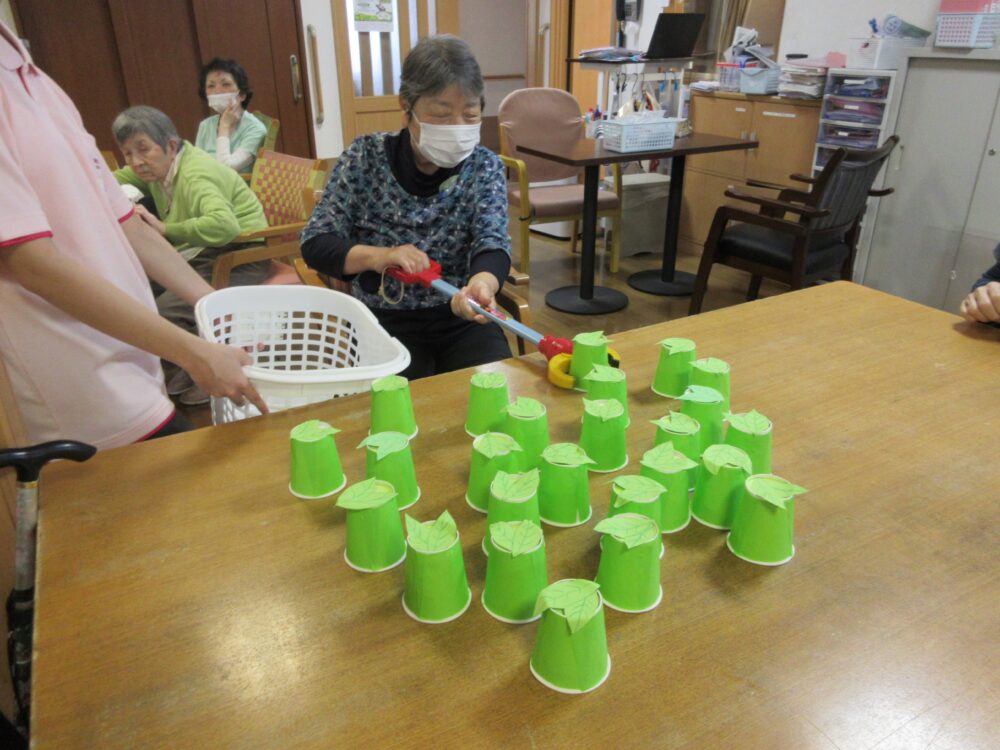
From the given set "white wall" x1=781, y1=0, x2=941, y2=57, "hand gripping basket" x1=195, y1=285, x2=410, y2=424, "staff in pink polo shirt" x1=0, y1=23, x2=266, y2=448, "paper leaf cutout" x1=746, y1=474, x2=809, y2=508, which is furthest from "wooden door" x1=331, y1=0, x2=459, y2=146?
"paper leaf cutout" x1=746, y1=474, x2=809, y2=508

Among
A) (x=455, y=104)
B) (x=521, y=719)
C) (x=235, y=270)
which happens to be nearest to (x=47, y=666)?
(x=521, y=719)

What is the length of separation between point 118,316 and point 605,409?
722mm

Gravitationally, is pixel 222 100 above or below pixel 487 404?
above

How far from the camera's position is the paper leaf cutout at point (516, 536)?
0.63 m

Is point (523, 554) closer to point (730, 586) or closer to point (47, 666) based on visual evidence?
point (730, 586)

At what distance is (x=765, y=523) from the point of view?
2.36 ft

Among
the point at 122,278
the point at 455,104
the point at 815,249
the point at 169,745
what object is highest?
the point at 455,104

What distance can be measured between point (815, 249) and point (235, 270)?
2419mm

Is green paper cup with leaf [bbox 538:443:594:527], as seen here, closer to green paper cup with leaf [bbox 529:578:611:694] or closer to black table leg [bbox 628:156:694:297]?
green paper cup with leaf [bbox 529:578:611:694]

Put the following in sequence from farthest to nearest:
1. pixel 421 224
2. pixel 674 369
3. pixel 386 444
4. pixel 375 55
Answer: pixel 375 55
pixel 421 224
pixel 674 369
pixel 386 444

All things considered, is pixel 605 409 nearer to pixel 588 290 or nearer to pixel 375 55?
pixel 588 290

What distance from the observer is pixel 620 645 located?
63cm

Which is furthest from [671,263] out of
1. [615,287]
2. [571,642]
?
[571,642]

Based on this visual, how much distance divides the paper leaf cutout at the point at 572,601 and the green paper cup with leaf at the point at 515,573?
3 centimetres
